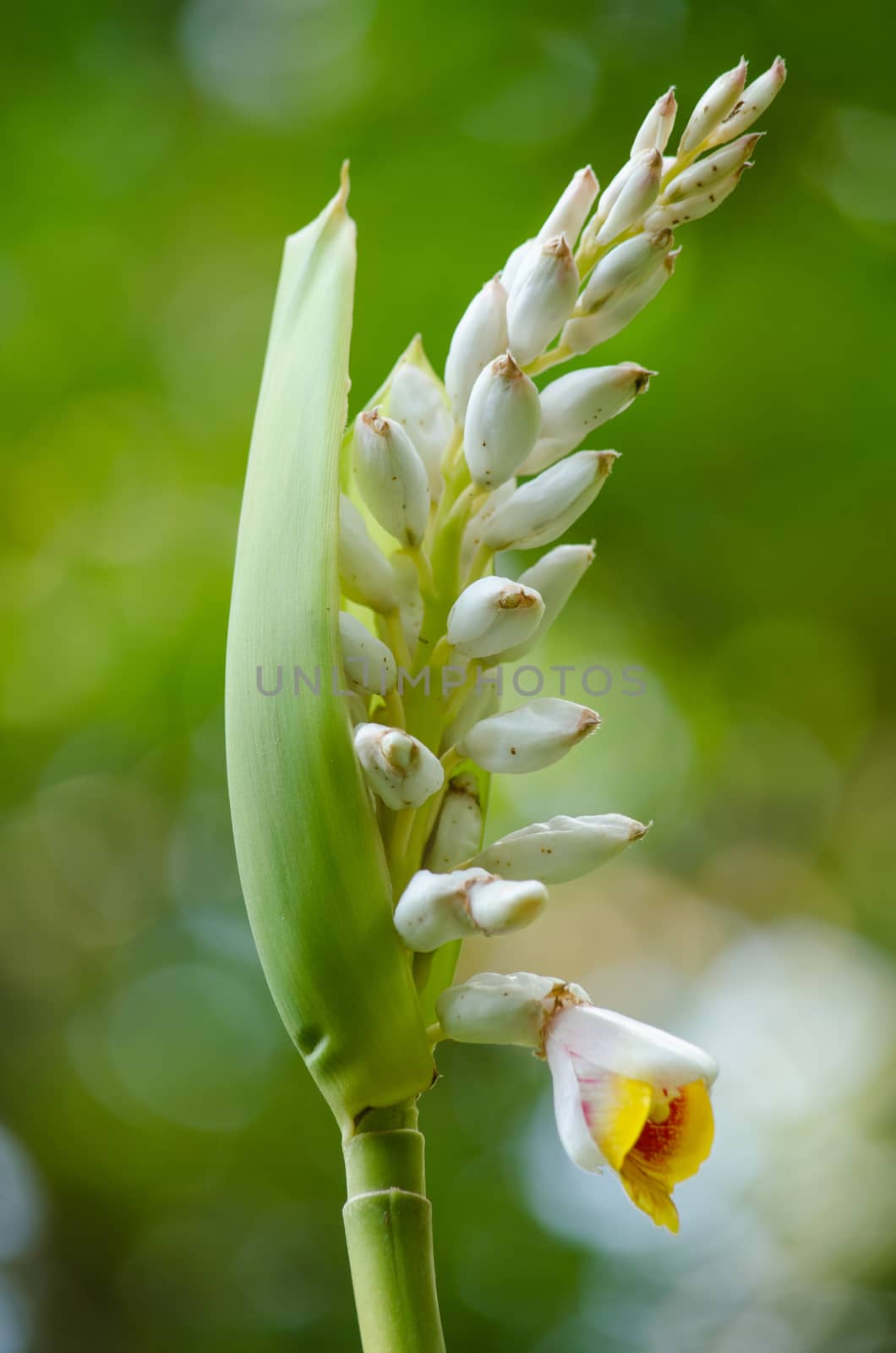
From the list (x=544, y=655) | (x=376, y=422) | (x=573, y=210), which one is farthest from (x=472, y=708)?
(x=544, y=655)

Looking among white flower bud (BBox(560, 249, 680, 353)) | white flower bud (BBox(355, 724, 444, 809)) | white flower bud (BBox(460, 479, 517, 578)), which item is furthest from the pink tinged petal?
white flower bud (BBox(560, 249, 680, 353))

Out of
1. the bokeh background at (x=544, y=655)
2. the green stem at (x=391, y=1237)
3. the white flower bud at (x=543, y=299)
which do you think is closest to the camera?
the green stem at (x=391, y=1237)

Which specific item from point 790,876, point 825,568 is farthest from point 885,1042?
point 825,568

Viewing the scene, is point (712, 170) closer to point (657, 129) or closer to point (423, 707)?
point (657, 129)

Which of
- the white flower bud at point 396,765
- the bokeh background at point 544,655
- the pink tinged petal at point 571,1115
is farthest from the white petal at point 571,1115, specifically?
the bokeh background at point 544,655

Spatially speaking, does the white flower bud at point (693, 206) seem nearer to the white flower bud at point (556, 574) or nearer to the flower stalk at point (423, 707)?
the flower stalk at point (423, 707)

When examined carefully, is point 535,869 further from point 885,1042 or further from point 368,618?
point 885,1042

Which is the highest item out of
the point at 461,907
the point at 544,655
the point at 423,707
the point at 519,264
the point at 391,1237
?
the point at 544,655
